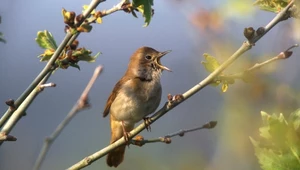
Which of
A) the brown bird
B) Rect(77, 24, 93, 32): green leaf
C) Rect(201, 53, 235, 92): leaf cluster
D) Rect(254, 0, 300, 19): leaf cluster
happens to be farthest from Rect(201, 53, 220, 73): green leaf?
the brown bird

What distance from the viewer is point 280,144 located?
4.03ft

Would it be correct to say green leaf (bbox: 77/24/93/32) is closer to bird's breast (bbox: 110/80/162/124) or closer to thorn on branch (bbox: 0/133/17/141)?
thorn on branch (bbox: 0/133/17/141)

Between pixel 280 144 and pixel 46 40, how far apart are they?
3.51 feet

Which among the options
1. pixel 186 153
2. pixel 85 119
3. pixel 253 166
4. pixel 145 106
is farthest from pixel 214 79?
pixel 85 119

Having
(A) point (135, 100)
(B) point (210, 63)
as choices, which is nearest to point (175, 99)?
(B) point (210, 63)

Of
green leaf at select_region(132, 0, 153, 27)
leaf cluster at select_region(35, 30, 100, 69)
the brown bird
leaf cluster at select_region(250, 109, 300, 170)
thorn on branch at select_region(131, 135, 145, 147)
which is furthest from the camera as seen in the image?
the brown bird

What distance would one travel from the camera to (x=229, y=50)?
82.8 inches

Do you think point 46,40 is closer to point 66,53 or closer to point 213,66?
point 66,53

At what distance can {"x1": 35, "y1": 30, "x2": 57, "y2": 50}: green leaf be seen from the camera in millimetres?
2055

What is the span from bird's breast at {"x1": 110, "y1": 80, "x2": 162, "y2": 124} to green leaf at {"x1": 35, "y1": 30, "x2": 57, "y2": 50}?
1.57m

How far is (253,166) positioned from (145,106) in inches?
78.2

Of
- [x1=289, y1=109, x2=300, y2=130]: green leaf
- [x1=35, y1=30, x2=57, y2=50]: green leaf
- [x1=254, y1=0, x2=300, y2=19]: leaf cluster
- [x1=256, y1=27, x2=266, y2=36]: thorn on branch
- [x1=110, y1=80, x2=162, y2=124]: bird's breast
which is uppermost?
[x1=35, y1=30, x2=57, y2=50]: green leaf

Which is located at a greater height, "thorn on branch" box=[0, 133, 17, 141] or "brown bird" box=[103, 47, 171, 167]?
"thorn on branch" box=[0, 133, 17, 141]

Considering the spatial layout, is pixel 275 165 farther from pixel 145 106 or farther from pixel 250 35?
pixel 145 106
